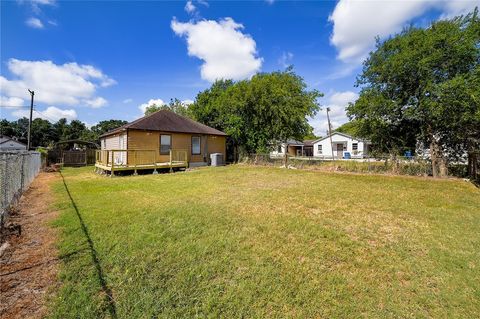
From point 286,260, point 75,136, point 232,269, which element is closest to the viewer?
point 232,269

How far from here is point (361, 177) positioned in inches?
437

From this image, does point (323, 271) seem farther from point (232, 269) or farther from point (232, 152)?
point (232, 152)

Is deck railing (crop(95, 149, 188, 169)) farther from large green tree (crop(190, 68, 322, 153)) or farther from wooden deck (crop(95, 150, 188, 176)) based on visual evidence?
large green tree (crop(190, 68, 322, 153))

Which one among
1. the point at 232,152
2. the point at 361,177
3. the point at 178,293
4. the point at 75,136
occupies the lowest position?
the point at 178,293

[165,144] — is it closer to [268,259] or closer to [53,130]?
[268,259]

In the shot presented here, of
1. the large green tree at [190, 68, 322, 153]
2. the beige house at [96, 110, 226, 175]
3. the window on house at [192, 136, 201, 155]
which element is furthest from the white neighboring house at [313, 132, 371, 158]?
the window on house at [192, 136, 201, 155]

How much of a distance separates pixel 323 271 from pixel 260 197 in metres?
4.03

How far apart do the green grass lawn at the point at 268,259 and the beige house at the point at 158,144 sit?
7.53 meters

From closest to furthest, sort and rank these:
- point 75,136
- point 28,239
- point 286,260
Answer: point 286,260, point 28,239, point 75,136

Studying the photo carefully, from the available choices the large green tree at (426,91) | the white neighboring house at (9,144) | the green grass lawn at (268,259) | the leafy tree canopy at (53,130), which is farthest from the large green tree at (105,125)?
the green grass lawn at (268,259)

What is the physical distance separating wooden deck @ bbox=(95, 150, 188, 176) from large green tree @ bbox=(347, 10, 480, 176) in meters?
11.0

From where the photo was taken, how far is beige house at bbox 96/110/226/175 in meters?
13.7

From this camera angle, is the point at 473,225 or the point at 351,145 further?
the point at 351,145

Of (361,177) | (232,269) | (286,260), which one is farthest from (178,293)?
(361,177)
